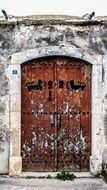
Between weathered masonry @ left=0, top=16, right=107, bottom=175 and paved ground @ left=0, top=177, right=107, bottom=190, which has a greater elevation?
weathered masonry @ left=0, top=16, right=107, bottom=175

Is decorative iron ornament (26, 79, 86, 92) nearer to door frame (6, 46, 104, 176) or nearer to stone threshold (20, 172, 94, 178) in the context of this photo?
door frame (6, 46, 104, 176)

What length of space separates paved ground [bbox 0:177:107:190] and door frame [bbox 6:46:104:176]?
329mm

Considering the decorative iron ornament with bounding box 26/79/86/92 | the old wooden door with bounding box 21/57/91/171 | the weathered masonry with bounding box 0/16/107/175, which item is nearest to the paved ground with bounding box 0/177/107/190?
the weathered masonry with bounding box 0/16/107/175

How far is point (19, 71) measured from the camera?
935cm

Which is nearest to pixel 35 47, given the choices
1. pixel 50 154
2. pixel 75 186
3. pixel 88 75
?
pixel 88 75

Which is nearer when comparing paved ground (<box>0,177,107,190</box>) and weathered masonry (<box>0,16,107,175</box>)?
paved ground (<box>0,177,107,190</box>)

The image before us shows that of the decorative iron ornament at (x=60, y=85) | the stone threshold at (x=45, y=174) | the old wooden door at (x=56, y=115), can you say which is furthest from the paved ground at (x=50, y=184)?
the decorative iron ornament at (x=60, y=85)

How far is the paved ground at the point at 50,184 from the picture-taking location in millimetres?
8625

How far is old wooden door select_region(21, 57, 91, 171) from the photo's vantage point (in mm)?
9469

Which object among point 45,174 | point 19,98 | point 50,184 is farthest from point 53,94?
point 50,184

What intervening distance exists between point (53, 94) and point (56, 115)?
1.43 feet

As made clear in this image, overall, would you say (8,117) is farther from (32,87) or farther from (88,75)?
(88,75)

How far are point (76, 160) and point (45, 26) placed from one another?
2.80 meters

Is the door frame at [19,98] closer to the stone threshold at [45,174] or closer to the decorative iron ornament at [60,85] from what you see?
the stone threshold at [45,174]
